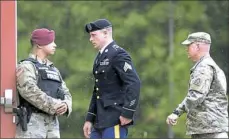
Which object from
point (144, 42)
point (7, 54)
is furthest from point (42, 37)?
point (144, 42)

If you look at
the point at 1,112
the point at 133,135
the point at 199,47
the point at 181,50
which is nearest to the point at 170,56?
the point at 181,50

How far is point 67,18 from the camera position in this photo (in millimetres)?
9023

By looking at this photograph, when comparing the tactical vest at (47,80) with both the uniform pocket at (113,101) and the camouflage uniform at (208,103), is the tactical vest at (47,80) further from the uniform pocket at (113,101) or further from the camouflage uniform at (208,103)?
the camouflage uniform at (208,103)

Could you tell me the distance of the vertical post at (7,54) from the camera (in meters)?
2.70

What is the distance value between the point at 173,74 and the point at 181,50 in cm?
36

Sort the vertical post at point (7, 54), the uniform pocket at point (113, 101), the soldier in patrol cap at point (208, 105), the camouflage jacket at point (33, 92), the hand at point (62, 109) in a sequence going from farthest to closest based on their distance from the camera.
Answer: the soldier in patrol cap at point (208, 105), the uniform pocket at point (113, 101), the hand at point (62, 109), the camouflage jacket at point (33, 92), the vertical post at point (7, 54)

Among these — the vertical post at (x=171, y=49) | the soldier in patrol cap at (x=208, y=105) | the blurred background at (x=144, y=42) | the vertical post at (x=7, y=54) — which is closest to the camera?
the vertical post at (x=7, y=54)

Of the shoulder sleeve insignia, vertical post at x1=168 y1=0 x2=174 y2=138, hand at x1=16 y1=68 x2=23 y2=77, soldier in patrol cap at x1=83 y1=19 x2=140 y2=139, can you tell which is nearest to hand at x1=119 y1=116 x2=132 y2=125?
soldier in patrol cap at x1=83 y1=19 x2=140 y2=139

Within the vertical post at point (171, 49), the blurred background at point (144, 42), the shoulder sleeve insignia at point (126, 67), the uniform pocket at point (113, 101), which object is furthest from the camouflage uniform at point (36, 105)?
the vertical post at point (171, 49)

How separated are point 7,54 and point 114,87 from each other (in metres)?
1.86

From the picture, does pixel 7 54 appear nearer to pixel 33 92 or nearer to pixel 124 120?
pixel 33 92

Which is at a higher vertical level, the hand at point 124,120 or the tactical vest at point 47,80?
the tactical vest at point 47,80

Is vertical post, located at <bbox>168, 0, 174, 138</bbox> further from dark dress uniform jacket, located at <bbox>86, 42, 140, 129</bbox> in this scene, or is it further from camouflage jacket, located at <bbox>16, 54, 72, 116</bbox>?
camouflage jacket, located at <bbox>16, 54, 72, 116</bbox>

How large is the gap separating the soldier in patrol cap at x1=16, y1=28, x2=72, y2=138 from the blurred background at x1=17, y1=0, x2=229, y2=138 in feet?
13.9
